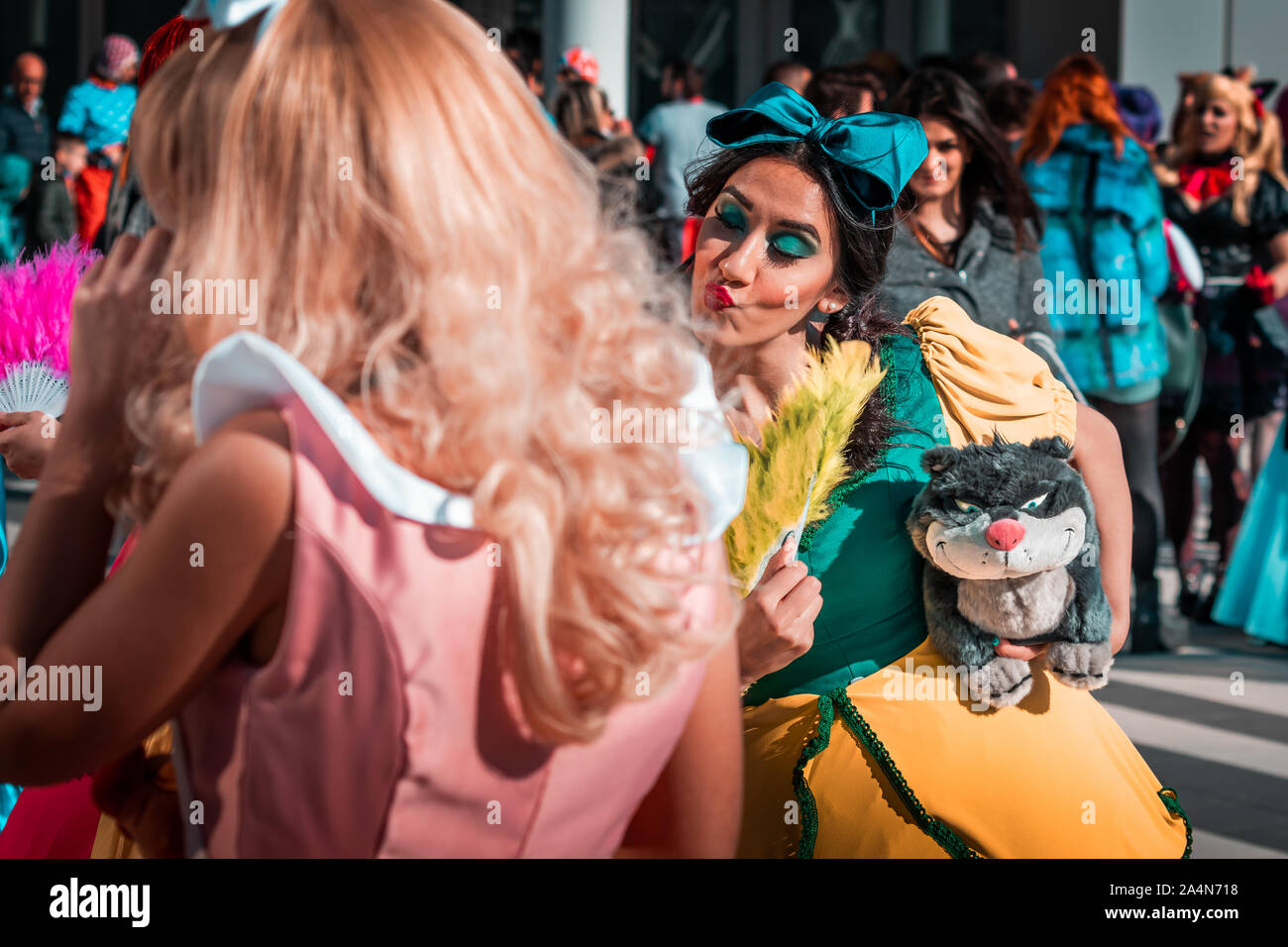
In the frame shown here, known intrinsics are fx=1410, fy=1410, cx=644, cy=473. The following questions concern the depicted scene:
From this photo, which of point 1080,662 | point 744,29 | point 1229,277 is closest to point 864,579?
point 1080,662

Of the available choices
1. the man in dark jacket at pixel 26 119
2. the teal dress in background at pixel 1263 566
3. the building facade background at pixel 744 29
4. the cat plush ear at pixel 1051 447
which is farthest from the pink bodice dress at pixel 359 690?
the building facade background at pixel 744 29

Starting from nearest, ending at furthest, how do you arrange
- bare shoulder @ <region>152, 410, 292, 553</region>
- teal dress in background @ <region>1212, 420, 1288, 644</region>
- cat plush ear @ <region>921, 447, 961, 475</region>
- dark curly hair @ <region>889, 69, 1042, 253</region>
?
bare shoulder @ <region>152, 410, 292, 553</region>, cat plush ear @ <region>921, 447, 961, 475</region>, dark curly hair @ <region>889, 69, 1042, 253</region>, teal dress in background @ <region>1212, 420, 1288, 644</region>

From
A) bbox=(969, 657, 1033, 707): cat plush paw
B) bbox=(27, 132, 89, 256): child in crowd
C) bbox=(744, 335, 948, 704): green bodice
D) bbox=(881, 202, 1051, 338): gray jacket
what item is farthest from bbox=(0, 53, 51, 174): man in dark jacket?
bbox=(969, 657, 1033, 707): cat plush paw

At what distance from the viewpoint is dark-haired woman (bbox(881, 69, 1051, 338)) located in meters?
3.92

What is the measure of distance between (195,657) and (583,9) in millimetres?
7675

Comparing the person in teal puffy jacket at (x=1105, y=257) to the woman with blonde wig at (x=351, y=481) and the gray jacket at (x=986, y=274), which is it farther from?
the woman with blonde wig at (x=351, y=481)

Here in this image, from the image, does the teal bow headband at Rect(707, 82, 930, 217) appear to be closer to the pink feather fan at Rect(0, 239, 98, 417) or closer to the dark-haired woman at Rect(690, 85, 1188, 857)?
the dark-haired woman at Rect(690, 85, 1188, 857)

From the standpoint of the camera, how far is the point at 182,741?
1144 millimetres

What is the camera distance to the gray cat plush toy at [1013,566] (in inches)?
77.6

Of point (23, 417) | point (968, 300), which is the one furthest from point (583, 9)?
point (23, 417)
